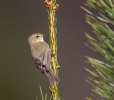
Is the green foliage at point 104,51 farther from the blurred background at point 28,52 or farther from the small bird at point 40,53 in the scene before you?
the blurred background at point 28,52

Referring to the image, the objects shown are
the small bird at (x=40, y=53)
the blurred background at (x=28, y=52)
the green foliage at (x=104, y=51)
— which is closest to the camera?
the green foliage at (x=104, y=51)

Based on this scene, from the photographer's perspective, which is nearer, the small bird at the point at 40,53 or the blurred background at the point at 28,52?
the small bird at the point at 40,53

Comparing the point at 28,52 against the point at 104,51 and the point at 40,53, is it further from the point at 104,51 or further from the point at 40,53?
the point at 104,51

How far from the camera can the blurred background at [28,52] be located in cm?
305

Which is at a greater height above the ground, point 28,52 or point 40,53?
point 40,53

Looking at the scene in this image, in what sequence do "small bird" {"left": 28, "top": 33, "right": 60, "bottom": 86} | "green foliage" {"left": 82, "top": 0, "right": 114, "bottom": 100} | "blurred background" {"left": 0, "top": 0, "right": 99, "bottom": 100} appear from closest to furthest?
"green foliage" {"left": 82, "top": 0, "right": 114, "bottom": 100} → "small bird" {"left": 28, "top": 33, "right": 60, "bottom": 86} → "blurred background" {"left": 0, "top": 0, "right": 99, "bottom": 100}

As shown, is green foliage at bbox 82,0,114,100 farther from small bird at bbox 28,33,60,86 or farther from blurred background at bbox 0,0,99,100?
blurred background at bbox 0,0,99,100

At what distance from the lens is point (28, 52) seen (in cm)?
367

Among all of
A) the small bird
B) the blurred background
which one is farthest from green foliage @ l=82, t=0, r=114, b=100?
the blurred background

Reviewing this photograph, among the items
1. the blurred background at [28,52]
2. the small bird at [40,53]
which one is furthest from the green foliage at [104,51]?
the blurred background at [28,52]

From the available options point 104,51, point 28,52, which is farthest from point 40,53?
point 28,52

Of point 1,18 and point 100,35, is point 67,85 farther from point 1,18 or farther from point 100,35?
point 100,35

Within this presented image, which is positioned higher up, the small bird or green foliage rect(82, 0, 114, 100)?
green foliage rect(82, 0, 114, 100)

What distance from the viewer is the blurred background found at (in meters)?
3.05
